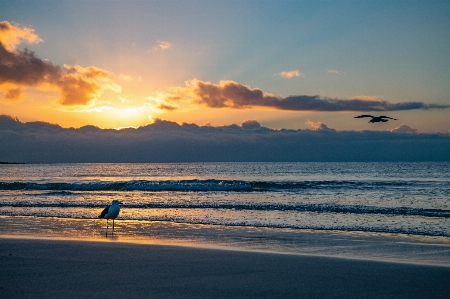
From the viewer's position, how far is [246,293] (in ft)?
18.6

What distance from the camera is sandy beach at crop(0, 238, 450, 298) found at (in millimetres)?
5715

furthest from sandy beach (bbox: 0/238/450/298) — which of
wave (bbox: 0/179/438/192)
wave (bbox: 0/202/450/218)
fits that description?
wave (bbox: 0/179/438/192)

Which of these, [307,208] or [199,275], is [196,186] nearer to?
[307,208]

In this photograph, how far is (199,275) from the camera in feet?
21.8

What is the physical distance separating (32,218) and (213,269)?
1122 cm

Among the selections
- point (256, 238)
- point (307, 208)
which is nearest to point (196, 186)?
point (307, 208)

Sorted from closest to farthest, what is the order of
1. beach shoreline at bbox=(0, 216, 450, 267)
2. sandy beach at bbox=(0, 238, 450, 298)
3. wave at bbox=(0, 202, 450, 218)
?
1. sandy beach at bbox=(0, 238, 450, 298)
2. beach shoreline at bbox=(0, 216, 450, 267)
3. wave at bbox=(0, 202, 450, 218)

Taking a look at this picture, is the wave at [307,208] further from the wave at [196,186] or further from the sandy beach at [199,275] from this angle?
the wave at [196,186]

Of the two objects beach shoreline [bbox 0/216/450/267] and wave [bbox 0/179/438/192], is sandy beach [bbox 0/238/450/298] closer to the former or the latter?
beach shoreline [bbox 0/216/450/267]

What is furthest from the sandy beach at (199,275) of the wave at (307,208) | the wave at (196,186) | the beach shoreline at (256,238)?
the wave at (196,186)

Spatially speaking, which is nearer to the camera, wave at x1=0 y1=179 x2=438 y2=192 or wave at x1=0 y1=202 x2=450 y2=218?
wave at x1=0 y1=202 x2=450 y2=218

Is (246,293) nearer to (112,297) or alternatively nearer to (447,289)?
(112,297)

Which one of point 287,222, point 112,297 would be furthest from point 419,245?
Answer: point 112,297

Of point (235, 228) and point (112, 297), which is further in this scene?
point (235, 228)
